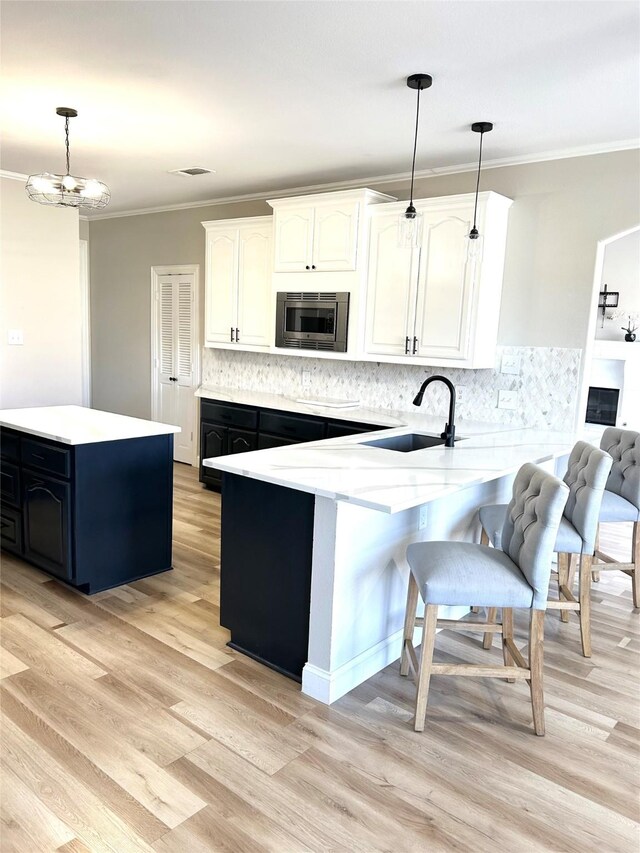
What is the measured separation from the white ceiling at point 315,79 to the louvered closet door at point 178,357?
199 centimetres

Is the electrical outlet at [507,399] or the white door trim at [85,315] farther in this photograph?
the white door trim at [85,315]

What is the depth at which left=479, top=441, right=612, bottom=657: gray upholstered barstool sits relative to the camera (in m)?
2.86

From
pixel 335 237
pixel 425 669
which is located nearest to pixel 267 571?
pixel 425 669

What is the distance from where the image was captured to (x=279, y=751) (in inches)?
86.4

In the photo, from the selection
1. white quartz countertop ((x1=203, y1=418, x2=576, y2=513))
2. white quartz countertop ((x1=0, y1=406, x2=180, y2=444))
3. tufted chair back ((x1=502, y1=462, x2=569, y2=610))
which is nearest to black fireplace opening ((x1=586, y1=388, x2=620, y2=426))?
white quartz countertop ((x1=203, y1=418, x2=576, y2=513))

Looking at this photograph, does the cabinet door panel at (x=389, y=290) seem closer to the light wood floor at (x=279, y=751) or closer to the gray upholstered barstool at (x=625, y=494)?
the gray upholstered barstool at (x=625, y=494)

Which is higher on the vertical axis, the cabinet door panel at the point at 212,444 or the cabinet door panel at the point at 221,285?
the cabinet door panel at the point at 221,285

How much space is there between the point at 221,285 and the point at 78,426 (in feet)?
8.57

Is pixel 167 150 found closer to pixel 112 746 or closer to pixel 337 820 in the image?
pixel 112 746

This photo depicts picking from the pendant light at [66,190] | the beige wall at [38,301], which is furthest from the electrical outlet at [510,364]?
the beige wall at [38,301]

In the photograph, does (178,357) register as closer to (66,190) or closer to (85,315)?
(85,315)

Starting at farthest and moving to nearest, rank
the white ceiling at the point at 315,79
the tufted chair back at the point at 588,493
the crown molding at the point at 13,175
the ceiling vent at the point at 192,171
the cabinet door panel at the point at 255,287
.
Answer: the cabinet door panel at the point at 255,287, the crown molding at the point at 13,175, the ceiling vent at the point at 192,171, the tufted chair back at the point at 588,493, the white ceiling at the point at 315,79

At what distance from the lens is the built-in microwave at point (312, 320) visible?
4781 millimetres

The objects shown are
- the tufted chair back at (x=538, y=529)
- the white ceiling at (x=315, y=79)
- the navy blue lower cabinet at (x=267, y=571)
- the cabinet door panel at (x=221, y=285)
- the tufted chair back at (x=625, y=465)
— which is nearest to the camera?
the tufted chair back at (x=538, y=529)
